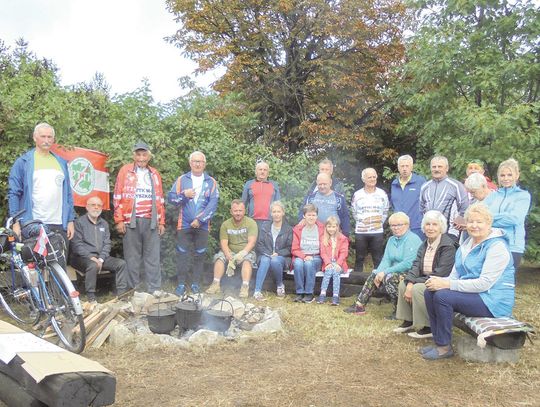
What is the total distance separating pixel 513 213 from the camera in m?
5.29

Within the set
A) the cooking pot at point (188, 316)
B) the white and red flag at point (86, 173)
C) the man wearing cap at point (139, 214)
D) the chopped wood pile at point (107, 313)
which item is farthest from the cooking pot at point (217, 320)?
the white and red flag at point (86, 173)

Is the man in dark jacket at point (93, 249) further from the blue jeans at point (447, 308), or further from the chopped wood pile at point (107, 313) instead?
the blue jeans at point (447, 308)

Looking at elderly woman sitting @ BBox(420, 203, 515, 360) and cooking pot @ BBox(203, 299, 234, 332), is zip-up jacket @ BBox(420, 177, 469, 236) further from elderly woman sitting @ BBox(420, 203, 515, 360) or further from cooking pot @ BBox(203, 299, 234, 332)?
cooking pot @ BBox(203, 299, 234, 332)

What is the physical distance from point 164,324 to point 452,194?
138 inches

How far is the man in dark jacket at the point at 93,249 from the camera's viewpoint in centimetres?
581

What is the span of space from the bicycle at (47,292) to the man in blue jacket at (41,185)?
0.30m

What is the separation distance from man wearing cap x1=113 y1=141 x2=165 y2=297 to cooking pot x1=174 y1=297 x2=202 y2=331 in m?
1.38

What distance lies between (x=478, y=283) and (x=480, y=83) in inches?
190

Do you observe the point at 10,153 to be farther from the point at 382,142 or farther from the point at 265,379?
the point at 382,142

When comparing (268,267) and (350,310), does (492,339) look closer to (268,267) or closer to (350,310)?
(350,310)

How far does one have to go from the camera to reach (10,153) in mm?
5965

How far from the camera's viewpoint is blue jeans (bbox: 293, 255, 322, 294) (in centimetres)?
662

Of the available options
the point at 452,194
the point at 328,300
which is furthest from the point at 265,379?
the point at 452,194

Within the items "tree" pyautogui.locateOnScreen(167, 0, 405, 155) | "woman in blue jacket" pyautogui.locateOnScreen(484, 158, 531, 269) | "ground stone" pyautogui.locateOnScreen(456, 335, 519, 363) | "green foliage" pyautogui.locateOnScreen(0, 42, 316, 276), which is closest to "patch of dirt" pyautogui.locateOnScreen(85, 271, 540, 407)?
"ground stone" pyautogui.locateOnScreen(456, 335, 519, 363)
